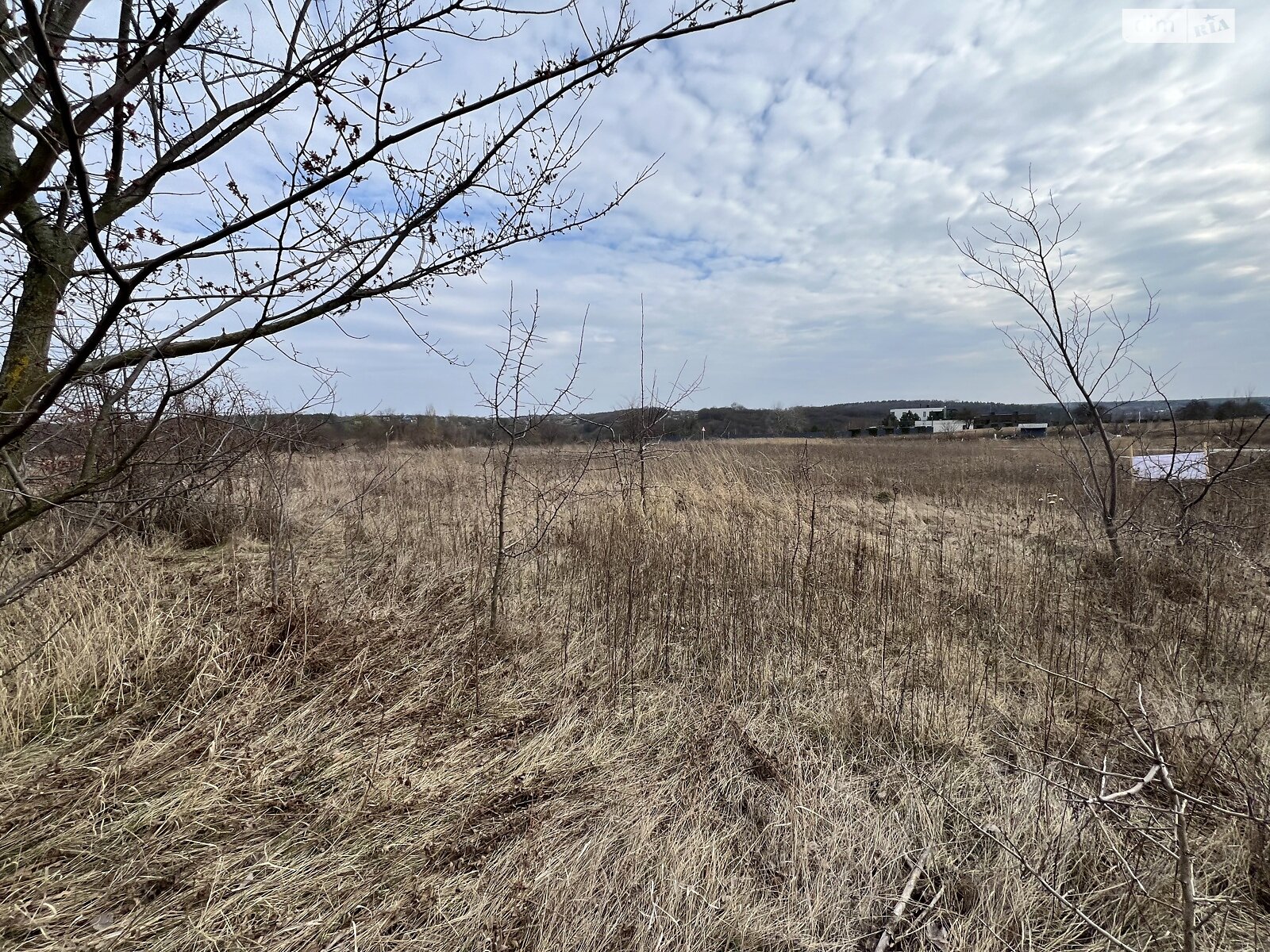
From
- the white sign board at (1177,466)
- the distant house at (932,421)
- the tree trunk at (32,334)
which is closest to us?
the tree trunk at (32,334)

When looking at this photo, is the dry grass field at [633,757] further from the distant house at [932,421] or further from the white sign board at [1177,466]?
the distant house at [932,421]

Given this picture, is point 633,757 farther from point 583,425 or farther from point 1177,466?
point 1177,466

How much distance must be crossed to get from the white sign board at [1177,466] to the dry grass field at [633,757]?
26.8 inches

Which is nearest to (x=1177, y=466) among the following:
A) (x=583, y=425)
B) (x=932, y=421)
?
(x=583, y=425)

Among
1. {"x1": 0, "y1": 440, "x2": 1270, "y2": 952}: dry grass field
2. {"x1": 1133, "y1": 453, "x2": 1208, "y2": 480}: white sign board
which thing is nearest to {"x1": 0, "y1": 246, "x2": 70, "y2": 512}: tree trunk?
{"x1": 0, "y1": 440, "x2": 1270, "y2": 952}: dry grass field

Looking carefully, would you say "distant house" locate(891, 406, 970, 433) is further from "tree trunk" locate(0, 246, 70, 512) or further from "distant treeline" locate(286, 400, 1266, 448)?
"tree trunk" locate(0, 246, 70, 512)

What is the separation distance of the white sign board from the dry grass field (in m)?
0.68

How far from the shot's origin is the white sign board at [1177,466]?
454 centimetres

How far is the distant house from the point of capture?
116 feet

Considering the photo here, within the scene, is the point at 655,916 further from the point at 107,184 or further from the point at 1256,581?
the point at 1256,581

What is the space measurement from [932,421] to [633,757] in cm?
4559

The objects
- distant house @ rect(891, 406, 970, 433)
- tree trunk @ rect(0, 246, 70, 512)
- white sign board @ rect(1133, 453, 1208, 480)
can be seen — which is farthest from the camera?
distant house @ rect(891, 406, 970, 433)

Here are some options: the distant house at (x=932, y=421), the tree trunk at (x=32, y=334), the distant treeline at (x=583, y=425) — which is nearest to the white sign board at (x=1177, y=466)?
the distant treeline at (x=583, y=425)


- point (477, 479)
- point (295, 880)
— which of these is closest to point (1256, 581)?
point (295, 880)
